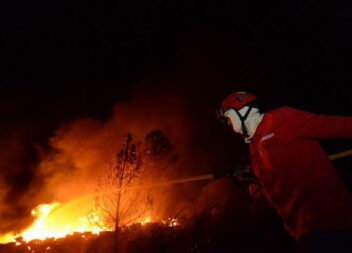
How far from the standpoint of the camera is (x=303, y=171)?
2.67m

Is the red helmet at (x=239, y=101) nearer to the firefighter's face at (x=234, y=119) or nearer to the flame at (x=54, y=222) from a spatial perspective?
the firefighter's face at (x=234, y=119)

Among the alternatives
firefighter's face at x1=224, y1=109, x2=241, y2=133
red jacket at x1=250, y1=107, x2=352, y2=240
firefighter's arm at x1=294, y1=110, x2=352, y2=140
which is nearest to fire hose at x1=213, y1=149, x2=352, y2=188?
firefighter's face at x1=224, y1=109, x2=241, y2=133

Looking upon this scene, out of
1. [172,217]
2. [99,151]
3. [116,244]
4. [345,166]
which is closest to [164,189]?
[172,217]

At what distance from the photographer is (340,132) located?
102 inches

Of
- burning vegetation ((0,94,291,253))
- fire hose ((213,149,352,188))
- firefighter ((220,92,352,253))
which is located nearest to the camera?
firefighter ((220,92,352,253))

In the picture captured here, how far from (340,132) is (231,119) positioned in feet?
3.62

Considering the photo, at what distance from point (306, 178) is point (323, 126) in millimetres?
437

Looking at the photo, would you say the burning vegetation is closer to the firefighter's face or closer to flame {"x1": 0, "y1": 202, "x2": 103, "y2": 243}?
flame {"x1": 0, "y1": 202, "x2": 103, "y2": 243}

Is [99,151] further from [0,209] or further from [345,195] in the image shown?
[345,195]

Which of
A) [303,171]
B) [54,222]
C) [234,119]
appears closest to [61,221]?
[54,222]

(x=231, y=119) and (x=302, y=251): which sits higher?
(x=231, y=119)

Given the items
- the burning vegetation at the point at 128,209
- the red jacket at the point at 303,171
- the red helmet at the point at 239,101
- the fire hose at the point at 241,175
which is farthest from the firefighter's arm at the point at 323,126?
the burning vegetation at the point at 128,209

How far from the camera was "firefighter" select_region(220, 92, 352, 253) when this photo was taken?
2518 mm

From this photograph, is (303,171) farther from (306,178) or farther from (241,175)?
(241,175)
